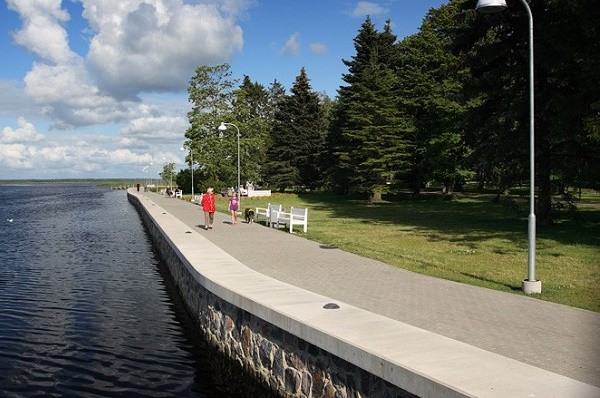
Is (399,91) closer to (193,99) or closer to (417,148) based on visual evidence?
(417,148)

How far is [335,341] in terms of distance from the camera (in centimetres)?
571

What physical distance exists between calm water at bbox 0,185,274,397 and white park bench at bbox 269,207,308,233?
5.46m

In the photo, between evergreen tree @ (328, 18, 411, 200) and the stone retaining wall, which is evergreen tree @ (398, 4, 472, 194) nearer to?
evergreen tree @ (328, 18, 411, 200)

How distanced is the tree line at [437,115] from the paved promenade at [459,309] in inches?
345

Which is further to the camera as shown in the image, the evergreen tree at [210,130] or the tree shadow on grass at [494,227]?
the evergreen tree at [210,130]

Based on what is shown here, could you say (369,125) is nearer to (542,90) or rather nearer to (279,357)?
(542,90)

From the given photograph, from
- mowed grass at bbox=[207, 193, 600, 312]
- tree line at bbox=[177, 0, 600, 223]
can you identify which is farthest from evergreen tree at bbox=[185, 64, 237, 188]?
mowed grass at bbox=[207, 193, 600, 312]

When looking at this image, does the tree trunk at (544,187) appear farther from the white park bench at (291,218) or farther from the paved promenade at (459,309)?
the paved promenade at (459,309)

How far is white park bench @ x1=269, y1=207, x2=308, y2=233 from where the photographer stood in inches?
818

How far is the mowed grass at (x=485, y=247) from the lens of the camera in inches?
434

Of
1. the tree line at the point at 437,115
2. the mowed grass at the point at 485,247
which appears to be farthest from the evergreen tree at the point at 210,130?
the mowed grass at the point at 485,247

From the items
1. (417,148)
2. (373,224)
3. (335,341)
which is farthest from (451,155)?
(335,341)

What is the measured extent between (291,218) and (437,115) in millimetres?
25211

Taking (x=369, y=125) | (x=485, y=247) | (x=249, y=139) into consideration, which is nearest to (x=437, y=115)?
(x=369, y=125)
